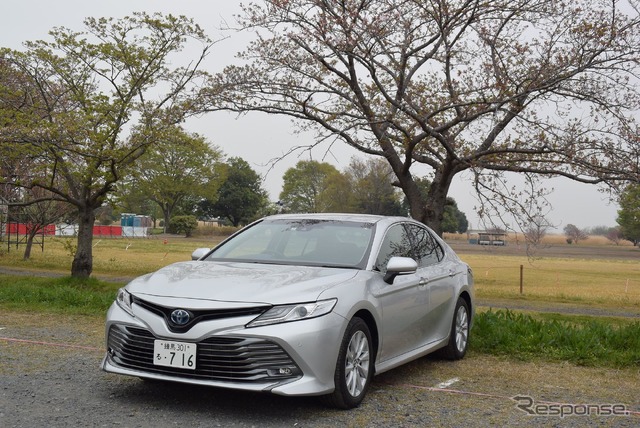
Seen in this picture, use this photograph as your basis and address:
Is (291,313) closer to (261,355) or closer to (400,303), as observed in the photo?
(261,355)

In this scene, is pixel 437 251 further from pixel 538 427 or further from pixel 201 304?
pixel 201 304

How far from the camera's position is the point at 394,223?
24.5 feet

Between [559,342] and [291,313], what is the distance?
462cm

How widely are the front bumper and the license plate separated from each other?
1.4 inches

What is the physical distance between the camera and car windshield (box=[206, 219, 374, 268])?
6605mm

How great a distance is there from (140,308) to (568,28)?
10351 mm

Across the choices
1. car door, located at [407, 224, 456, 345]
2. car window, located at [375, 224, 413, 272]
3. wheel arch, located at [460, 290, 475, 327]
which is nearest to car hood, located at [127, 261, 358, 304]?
car window, located at [375, 224, 413, 272]

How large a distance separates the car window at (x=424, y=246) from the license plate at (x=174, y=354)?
2.88 meters

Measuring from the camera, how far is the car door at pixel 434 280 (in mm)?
7348

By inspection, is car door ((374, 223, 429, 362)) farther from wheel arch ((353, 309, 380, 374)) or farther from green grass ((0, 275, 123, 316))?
green grass ((0, 275, 123, 316))

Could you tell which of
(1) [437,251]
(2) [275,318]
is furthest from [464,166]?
(2) [275,318]

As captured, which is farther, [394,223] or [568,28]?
[568,28]

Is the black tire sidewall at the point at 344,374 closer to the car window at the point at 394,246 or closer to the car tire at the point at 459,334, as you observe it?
the car window at the point at 394,246

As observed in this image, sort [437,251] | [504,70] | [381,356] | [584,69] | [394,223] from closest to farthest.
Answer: [381,356] < [394,223] < [437,251] < [584,69] < [504,70]
